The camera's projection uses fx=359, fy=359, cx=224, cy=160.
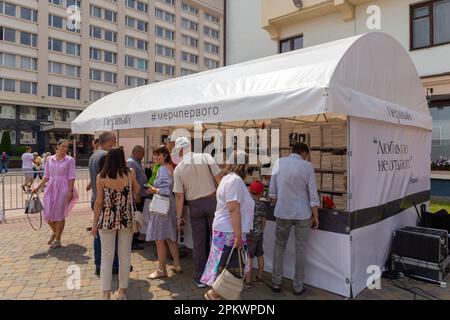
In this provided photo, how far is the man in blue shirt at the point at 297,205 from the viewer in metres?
4.25

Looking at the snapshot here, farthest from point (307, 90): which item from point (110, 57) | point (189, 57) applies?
point (189, 57)

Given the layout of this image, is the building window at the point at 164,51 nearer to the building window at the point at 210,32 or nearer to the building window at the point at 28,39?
the building window at the point at 210,32

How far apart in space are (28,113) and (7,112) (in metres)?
1.99

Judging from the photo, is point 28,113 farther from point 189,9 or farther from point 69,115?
point 189,9

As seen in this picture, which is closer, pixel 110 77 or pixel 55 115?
pixel 55 115

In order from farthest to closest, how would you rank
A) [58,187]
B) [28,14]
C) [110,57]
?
[110,57], [28,14], [58,187]

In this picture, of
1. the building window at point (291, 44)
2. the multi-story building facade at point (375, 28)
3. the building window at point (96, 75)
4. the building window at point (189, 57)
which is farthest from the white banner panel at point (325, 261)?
the building window at point (189, 57)

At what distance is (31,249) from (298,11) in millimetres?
12970

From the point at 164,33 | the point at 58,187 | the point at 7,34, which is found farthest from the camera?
the point at 164,33

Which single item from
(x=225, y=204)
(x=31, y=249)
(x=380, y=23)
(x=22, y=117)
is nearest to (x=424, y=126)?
(x=225, y=204)

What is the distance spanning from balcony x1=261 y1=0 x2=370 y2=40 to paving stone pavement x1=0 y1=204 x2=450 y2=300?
1163 cm

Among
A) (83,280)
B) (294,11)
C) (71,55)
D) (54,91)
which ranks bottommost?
(83,280)

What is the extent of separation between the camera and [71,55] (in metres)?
39.3
